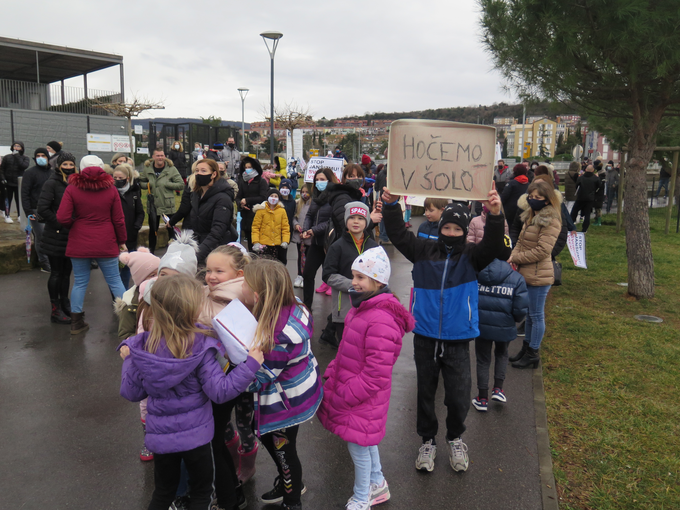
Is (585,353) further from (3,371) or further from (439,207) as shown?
(3,371)

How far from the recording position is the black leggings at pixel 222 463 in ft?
9.15

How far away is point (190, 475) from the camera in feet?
8.61

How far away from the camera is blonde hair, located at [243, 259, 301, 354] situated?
103 inches

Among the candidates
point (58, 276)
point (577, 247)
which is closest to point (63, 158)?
point (58, 276)

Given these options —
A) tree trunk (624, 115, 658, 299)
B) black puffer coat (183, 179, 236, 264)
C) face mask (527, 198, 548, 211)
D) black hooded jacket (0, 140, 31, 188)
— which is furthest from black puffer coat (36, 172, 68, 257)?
tree trunk (624, 115, 658, 299)

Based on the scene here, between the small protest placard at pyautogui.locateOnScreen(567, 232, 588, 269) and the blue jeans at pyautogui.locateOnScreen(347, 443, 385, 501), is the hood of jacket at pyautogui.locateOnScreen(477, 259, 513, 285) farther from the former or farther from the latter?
the small protest placard at pyautogui.locateOnScreen(567, 232, 588, 269)

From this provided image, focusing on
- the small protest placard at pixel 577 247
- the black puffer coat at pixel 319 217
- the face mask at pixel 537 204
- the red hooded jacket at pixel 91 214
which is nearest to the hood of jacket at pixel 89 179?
the red hooded jacket at pixel 91 214

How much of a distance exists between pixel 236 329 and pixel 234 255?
2.67ft

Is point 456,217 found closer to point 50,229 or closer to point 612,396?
point 612,396

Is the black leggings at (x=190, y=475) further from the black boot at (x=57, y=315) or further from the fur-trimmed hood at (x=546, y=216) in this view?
the black boot at (x=57, y=315)

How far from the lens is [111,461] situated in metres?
3.48

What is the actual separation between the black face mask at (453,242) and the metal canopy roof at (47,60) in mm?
23282

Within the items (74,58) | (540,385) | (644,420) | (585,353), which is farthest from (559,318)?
(74,58)

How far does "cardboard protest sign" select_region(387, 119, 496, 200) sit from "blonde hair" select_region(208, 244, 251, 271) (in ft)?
3.50
